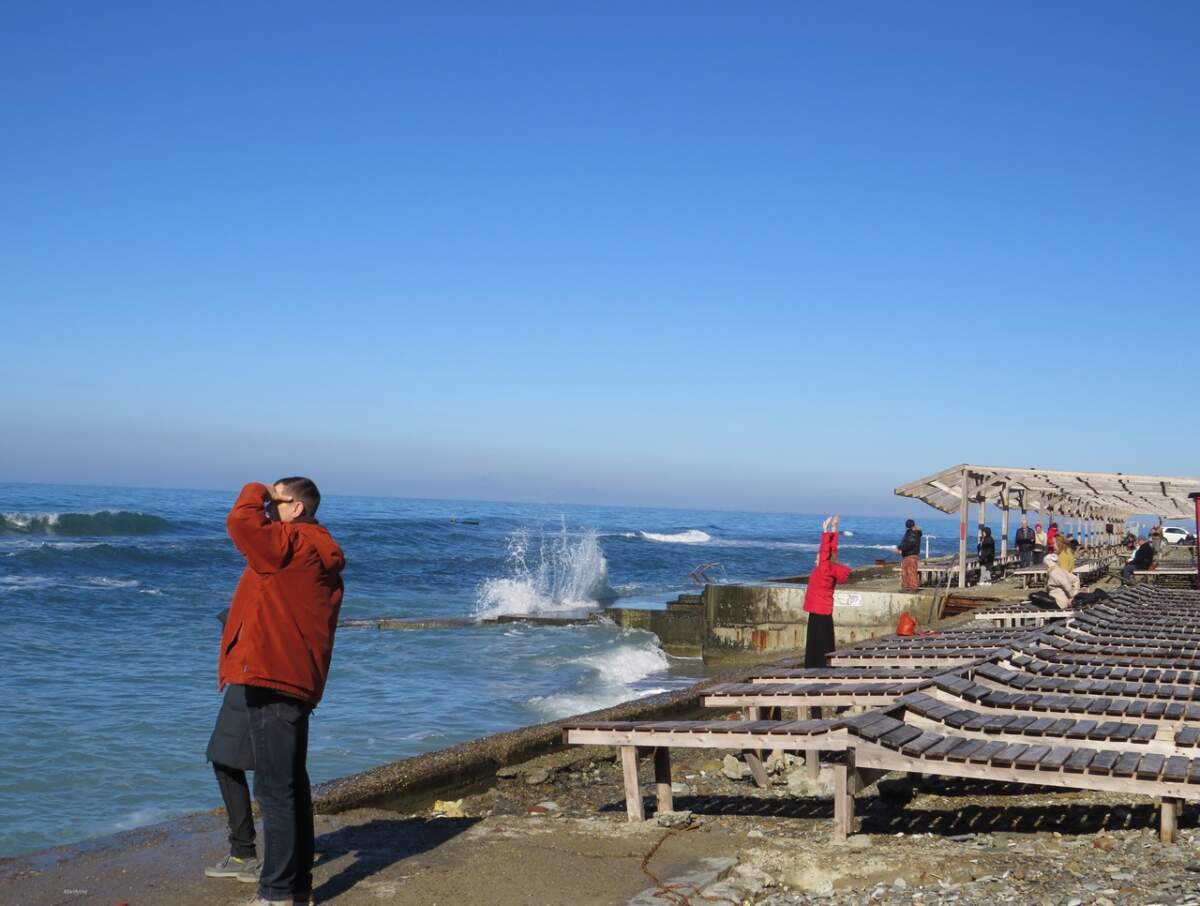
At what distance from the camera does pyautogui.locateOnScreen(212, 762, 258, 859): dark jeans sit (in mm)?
4797

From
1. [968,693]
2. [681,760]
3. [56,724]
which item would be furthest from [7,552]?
[968,693]

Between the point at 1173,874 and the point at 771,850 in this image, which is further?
the point at 771,850

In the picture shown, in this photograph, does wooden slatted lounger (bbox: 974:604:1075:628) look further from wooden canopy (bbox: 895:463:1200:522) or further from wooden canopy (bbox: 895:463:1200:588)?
wooden canopy (bbox: 895:463:1200:522)

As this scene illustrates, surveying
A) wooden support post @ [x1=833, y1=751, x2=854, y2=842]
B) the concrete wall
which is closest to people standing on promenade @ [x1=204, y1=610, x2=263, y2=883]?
wooden support post @ [x1=833, y1=751, x2=854, y2=842]

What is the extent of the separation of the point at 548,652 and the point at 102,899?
14140 millimetres

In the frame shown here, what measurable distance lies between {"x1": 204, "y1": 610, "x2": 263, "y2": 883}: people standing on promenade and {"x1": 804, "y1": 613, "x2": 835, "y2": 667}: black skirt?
6071 millimetres

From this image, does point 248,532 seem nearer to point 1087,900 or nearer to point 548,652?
point 1087,900

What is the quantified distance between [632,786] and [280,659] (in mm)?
2298

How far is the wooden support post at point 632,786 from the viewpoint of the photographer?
19.2 feet

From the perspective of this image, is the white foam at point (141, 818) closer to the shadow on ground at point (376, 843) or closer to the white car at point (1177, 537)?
the shadow on ground at point (376, 843)

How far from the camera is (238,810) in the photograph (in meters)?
4.86

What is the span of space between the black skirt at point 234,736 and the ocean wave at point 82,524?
147 ft

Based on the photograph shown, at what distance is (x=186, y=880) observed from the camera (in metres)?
4.82

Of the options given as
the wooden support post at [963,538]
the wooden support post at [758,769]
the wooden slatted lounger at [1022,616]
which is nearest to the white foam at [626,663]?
the wooden slatted lounger at [1022,616]
